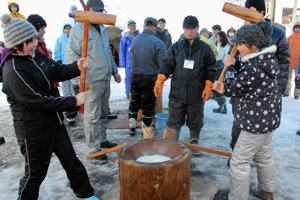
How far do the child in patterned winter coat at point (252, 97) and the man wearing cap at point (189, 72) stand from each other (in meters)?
1.17

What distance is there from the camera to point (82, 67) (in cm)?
299

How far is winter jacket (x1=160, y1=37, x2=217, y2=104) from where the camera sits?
155 inches

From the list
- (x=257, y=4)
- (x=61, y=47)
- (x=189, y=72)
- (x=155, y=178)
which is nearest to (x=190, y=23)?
(x=189, y=72)

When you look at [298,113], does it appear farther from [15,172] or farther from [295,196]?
[15,172]

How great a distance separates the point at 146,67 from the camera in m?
4.94

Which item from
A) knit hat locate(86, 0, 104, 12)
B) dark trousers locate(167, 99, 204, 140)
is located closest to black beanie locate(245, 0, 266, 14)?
dark trousers locate(167, 99, 204, 140)

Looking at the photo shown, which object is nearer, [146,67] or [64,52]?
[146,67]

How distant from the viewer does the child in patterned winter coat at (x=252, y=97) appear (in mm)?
2562

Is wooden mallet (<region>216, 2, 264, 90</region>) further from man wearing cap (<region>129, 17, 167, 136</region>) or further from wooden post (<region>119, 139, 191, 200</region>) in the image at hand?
man wearing cap (<region>129, 17, 167, 136</region>)

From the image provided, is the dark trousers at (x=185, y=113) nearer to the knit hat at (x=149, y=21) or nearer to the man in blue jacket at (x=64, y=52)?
the knit hat at (x=149, y=21)

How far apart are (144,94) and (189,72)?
1.28 metres

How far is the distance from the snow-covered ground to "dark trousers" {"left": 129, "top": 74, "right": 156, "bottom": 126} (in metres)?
0.49

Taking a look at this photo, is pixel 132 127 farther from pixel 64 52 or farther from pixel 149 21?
pixel 64 52

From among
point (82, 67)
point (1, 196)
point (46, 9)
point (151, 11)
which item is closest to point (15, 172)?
point (1, 196)
